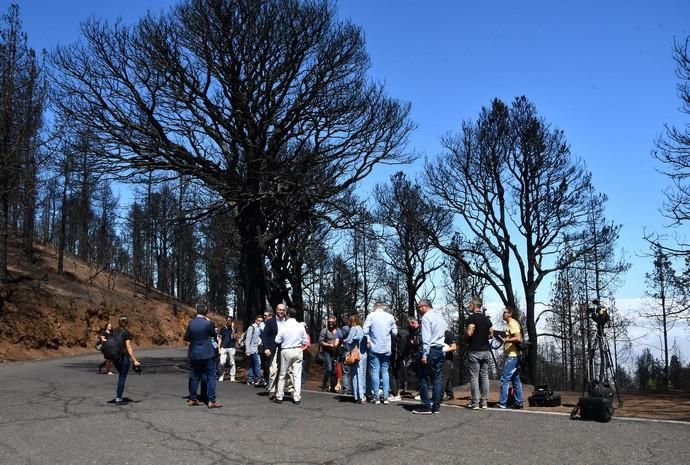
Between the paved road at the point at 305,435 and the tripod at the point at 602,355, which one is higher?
the tripod at the point at 602,355

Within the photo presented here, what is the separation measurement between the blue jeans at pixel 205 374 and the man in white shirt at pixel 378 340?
2957mm

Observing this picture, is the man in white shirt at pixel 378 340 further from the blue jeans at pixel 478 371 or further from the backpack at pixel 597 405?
the backpack at pixel 597 405

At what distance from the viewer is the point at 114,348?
35.4 feet

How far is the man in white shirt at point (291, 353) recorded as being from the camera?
1165 cm

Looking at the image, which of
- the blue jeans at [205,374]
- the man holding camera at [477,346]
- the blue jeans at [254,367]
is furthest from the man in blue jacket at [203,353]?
the blue jeans at [254,367]

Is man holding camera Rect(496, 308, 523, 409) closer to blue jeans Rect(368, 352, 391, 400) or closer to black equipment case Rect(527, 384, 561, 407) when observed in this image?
black equipment case Rect(527, 384, 561, 407)

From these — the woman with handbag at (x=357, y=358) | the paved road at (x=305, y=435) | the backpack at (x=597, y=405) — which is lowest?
the paved road at (x=305, y=435)

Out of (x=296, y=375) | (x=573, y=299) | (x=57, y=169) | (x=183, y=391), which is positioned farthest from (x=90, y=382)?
(x=573, y=299)

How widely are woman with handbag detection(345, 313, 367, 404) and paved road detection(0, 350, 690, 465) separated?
0.61 m

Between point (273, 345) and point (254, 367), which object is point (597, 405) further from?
point (254, 367)

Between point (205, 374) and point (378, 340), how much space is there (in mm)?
3233

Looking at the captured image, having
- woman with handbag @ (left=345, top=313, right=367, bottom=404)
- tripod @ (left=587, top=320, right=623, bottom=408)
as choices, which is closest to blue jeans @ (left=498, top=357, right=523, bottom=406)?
tripod @ (left=587, top=320, right=623, bottom=408)

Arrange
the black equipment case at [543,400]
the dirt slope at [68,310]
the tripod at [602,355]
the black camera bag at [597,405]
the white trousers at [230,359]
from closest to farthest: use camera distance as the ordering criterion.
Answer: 1. the black camera bag at [597,405]
2. the tripod at [602,355]
3. the black equipment case at [543,400]
4. the white trousers at [230,359]
5. the dirt slope at [68,310]

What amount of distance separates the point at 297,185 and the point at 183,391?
30.7 ft
